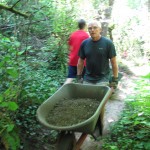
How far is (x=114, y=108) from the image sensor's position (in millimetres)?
7023

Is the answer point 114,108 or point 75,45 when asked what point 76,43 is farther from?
point 114,108

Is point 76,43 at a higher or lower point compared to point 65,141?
higher

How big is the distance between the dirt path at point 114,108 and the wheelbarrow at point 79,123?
1.76ft

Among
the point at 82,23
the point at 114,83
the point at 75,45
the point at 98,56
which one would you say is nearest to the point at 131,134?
the point at 114,83

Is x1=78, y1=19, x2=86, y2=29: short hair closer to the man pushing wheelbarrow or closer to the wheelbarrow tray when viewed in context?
the man pushing wheelbarrow

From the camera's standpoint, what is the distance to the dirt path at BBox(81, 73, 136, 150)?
15.7 feet

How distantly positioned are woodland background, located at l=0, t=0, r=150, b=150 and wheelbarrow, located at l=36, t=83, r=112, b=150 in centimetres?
49

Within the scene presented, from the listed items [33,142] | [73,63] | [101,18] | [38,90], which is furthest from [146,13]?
[33,142]

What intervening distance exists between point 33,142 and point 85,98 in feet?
3.98

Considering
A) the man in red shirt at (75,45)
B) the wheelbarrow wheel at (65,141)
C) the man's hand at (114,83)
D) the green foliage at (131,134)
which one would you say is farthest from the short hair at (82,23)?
the wheelbarrow wheel at (65,141)

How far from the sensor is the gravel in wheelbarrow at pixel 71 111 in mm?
3925

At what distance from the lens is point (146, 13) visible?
595 inches

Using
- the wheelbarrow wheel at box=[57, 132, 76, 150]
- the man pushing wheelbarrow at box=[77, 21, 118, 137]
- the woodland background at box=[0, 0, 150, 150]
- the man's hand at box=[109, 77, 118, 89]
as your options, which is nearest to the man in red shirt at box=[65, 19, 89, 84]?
the woodland background at box=[0, 0, 150, 150]

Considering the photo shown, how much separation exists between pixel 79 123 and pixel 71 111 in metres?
0.64
